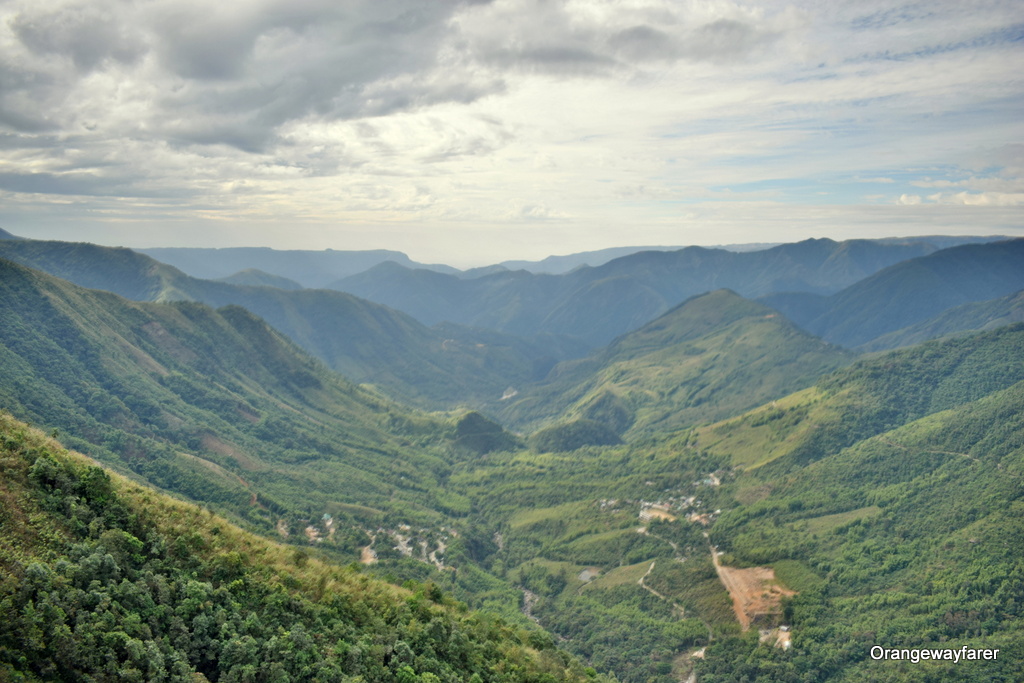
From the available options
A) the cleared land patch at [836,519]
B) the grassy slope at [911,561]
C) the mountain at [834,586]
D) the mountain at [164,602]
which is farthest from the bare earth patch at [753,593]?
the mountain at [164,602]

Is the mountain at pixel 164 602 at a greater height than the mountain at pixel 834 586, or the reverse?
the mountain at pixel 164 602

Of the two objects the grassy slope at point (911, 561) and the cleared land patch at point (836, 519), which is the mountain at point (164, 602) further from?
the cleared land patch at point (836, 519)

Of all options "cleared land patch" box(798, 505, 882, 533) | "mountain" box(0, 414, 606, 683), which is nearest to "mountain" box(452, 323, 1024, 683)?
"cleared land patch" box(798, 505, 882, 533)

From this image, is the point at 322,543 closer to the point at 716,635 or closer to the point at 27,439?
the point at 716,635

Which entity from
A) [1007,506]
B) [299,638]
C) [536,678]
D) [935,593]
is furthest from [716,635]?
[299,638]

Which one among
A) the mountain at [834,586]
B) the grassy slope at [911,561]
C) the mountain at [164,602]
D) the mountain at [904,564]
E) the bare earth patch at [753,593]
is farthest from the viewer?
the bare earth patch at [753,593]

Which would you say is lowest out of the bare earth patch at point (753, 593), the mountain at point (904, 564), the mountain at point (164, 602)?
the bare earth patch at point (753, 593)

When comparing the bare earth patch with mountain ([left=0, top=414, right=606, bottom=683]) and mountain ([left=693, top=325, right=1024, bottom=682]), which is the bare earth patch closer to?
mountain ([left=693, top=325, right=1024, bottom=682])
